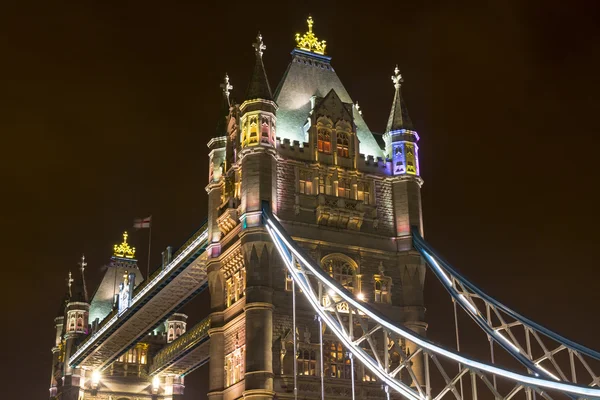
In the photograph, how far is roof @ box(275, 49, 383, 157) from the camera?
44594mm

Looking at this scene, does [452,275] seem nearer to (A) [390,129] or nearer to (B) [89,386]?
(A) [390,129]

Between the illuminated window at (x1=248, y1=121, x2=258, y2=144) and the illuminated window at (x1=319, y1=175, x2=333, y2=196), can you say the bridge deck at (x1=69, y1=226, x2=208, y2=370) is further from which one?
the illuminated window at (x1=319, y1=175, x2=333, y2=196)

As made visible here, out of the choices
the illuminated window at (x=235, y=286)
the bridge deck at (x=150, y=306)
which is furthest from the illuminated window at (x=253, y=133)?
the bridge deck at (x=150, y=306)

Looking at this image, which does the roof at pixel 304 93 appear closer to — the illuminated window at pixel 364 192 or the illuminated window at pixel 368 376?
the illuminated window at pixel 364 192

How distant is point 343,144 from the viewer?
44625 millimetres

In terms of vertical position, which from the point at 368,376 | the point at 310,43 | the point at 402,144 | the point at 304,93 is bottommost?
the point at 368,376

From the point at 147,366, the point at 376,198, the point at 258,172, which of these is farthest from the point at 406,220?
the point at 147,366

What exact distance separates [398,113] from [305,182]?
651 cm

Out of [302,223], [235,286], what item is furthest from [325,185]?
[235,286]

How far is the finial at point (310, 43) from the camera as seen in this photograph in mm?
48344

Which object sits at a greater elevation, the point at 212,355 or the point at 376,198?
the point at 376,198

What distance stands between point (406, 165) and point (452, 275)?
22.8 ft

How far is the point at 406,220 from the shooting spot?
4372 cm

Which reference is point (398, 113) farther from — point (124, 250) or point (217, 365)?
point (124, 250)
